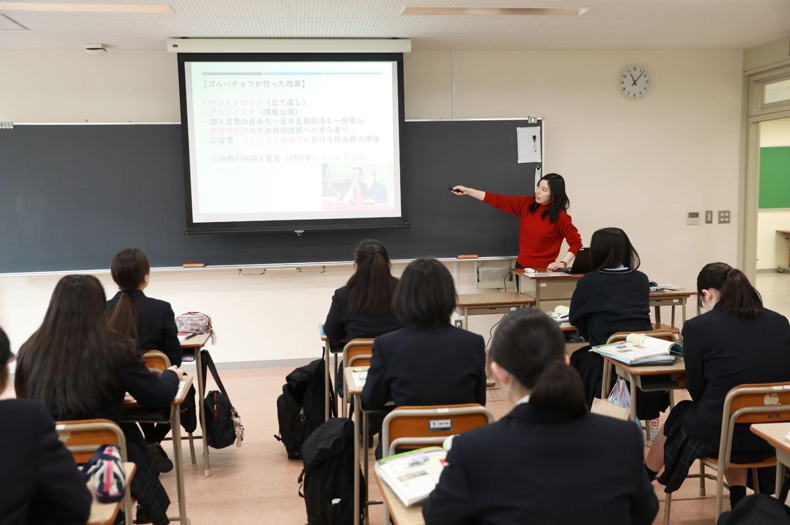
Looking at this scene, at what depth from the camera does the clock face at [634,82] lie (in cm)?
581

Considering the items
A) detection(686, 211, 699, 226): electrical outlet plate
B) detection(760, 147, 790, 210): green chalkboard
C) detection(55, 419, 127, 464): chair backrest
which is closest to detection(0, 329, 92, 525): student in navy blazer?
detection(55, 419, 127, 464): chair backrest

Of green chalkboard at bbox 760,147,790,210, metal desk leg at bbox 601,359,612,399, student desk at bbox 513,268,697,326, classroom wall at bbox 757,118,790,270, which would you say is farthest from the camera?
classroom wall at bbox 757,118,790,270

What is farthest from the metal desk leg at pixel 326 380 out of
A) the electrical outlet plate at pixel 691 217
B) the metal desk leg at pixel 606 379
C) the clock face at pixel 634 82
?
Result: the electrical outlet plate at pixel 691 217

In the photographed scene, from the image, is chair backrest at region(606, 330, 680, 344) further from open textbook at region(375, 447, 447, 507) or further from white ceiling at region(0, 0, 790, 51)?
white ceiling at region(0, 0, 790, 51)

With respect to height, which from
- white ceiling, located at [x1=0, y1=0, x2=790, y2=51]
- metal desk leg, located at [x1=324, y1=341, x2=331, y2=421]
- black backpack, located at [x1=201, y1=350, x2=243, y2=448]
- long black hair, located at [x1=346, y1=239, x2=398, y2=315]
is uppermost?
white ceiling, located at [x1=0, y1=0, x2=790, y2=51]

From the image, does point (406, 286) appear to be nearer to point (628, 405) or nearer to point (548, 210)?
point (628, 405)

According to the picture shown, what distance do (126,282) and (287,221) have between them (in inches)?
96.5

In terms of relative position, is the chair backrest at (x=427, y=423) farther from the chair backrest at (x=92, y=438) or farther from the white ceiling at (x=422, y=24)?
the white ceiling at (x=422, y=24)

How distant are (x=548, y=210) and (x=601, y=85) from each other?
58.9 inches

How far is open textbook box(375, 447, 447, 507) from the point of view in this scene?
1554 mm

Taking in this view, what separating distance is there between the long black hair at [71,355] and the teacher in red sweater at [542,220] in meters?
3.56

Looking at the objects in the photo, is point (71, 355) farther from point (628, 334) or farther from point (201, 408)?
point (628, 334)

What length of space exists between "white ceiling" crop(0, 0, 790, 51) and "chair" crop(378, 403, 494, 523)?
3.10 meters

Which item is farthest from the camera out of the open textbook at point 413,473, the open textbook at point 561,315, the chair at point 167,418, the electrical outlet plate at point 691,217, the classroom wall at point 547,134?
the electrical outlet plate at point 691,217
